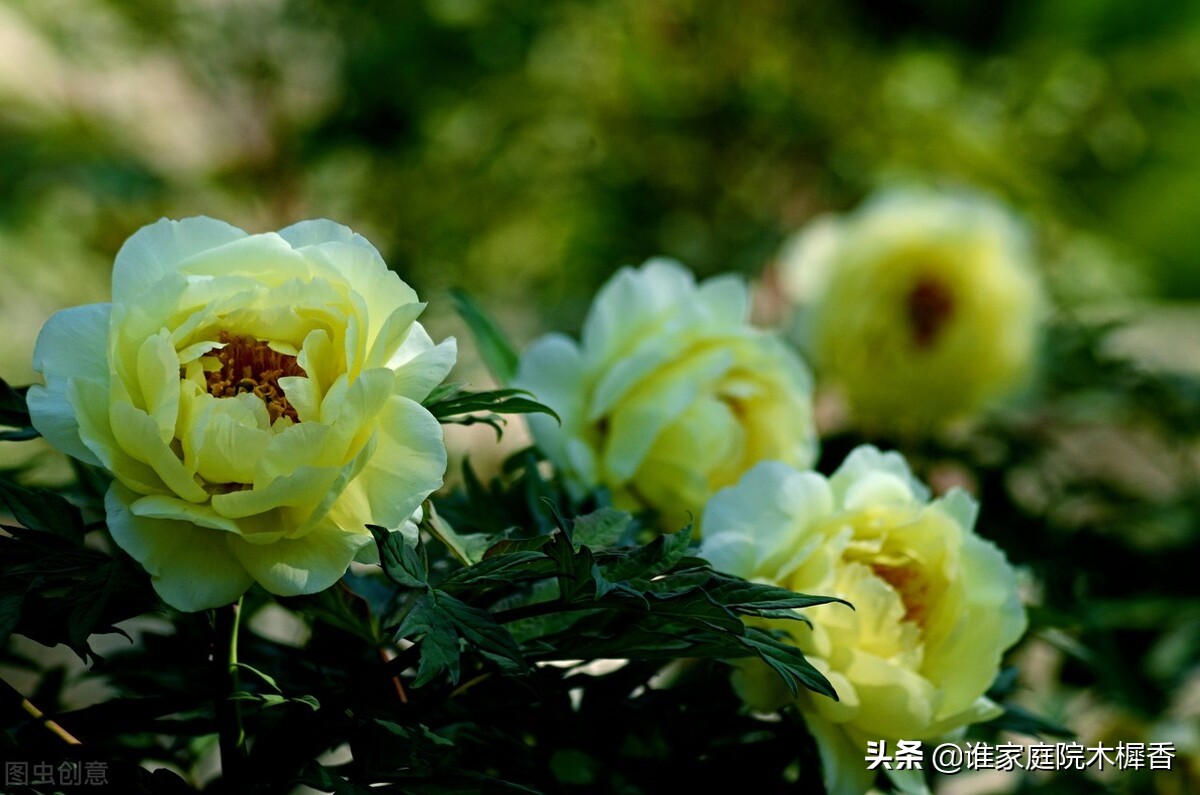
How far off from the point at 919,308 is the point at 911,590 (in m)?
0.48

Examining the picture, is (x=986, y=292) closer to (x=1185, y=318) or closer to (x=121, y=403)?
(x=121, y=403)

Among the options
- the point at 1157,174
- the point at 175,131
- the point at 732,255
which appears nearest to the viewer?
the point at 732,255

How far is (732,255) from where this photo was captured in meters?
1.02

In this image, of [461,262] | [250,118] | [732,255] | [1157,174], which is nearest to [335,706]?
[732,255]

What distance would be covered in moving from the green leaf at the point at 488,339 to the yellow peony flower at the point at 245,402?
0.49 ft

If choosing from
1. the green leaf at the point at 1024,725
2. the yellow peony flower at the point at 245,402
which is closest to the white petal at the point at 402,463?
the yellow peony flower at the point at 245,402

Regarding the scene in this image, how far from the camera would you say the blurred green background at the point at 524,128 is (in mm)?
1211

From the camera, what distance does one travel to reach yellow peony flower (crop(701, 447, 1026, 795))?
35 cm

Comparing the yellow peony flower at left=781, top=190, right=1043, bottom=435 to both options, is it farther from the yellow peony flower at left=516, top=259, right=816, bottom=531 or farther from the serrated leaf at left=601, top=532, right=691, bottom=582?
the serrated leaf at left=601, top=532, right=691, bottom=582

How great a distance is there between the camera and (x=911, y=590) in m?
0.39

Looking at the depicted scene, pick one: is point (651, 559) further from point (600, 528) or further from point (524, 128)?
point (524, 128)

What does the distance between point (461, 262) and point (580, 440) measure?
0.84 meters

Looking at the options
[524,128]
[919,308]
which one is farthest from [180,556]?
[524,128]

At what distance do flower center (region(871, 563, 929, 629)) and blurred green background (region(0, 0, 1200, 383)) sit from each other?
2.55 feet
